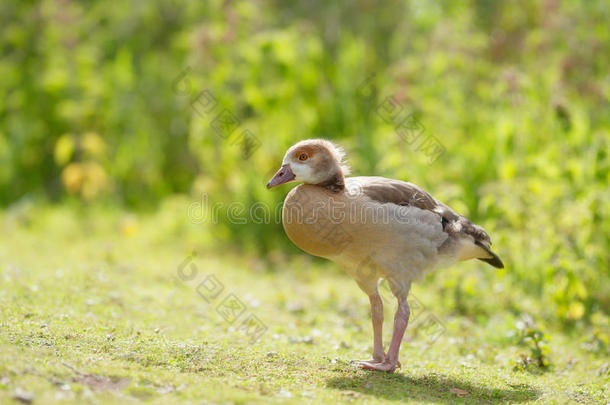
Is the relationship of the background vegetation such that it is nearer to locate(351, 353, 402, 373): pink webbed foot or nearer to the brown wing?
the brown wing

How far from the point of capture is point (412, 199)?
5.45 m

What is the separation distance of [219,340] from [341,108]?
5.47 m

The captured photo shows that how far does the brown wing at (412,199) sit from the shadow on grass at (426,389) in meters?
1.31

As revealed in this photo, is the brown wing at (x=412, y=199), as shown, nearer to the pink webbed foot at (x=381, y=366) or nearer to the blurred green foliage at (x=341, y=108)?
the pink webbed foot at (x=381, y=366)

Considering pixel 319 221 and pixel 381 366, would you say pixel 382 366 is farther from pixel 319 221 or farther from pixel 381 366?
pixel 319 221

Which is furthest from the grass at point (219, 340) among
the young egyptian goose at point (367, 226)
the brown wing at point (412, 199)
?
the brown wing at point (412, 199)

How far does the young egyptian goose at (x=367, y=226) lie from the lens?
501 cm

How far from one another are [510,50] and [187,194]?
644cm

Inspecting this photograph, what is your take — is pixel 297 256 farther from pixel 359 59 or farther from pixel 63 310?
pixel 63 310

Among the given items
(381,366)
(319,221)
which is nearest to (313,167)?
(319,221)

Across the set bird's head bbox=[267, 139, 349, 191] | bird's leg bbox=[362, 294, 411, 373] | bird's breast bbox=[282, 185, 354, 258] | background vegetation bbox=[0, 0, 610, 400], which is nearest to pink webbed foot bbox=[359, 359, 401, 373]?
bird's leg bbox=[362, 294, 411, 373]

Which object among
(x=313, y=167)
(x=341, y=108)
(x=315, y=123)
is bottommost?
(x=313, y=167)

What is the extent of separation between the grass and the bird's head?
147cm

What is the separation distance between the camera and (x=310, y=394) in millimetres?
4301
